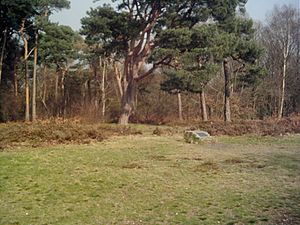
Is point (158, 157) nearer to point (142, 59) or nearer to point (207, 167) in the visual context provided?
point (207, 167)

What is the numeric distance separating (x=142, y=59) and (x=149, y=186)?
62.2 ft

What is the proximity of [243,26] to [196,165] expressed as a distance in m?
18.5

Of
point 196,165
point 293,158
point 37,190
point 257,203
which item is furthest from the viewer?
point 293,158

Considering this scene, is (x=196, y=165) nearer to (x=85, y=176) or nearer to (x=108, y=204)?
(x=85, y=176)

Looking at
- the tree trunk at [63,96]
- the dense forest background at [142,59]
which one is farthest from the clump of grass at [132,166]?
the tree trunk at [63,96]

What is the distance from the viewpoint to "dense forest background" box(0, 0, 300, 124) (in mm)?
22828

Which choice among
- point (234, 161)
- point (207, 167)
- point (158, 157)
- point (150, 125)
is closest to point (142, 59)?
point (150, 125)

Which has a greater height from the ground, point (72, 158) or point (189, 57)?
point (189, 57)

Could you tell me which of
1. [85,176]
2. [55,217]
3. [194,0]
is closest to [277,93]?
[194,0]

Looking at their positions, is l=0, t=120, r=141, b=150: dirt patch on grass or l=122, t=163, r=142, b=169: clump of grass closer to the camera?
l=122, t=163, r=142, b=169: clump of grass

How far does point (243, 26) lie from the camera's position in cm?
2630

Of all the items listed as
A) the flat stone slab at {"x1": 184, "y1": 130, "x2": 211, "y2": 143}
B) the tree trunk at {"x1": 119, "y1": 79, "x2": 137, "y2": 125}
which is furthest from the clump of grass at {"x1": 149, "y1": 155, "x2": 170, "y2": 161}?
the tree trunk at {"x1": 119, "y1": 79, "x2": 137, "y2": 125}

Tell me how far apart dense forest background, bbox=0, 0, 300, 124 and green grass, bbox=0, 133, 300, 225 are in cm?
1125

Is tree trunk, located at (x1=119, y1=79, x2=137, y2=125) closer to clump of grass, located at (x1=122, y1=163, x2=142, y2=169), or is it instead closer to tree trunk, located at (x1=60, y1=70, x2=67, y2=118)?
tree trunk, located at (x1=60, y1=70, x2=67, y2=118)
